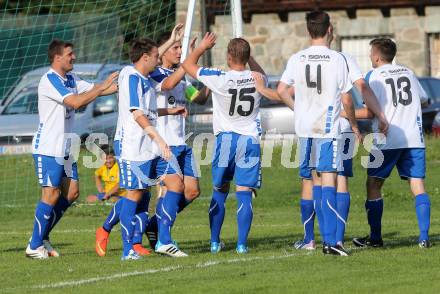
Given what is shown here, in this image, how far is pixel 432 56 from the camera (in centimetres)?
3516

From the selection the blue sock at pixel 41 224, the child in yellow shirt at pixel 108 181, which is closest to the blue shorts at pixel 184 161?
the blue sock at pixel 41 224

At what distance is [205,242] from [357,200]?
6.46 m

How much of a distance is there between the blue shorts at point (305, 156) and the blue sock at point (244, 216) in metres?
0.59

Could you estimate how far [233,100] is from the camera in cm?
1211

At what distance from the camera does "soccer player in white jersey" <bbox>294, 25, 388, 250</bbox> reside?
454 inches

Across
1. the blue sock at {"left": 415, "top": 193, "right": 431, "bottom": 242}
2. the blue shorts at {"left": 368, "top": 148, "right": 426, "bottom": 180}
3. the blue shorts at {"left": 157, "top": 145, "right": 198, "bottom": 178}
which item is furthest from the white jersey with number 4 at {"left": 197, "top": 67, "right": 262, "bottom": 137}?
the blue sock at {"left": 415, "top": 193, "right": 431, "bottom": 242}

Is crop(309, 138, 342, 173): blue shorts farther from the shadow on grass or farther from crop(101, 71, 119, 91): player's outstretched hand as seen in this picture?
crop(101, 71, 119, 91): player's outstretched hand

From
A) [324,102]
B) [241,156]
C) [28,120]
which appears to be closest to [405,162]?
[324,102]

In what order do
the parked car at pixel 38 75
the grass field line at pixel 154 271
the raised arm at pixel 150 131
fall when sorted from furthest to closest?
the parked car at pixel 38 75 → the raised arm at pixel 150 131 → the grass field line at pixel 154 271

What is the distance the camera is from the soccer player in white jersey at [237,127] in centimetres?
1202

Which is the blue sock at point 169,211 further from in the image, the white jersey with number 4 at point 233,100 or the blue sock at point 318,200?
the blue sock at point 318,200

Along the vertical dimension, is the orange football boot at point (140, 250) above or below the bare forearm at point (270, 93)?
below

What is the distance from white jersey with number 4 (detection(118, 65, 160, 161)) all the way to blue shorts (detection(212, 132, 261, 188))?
0.83m

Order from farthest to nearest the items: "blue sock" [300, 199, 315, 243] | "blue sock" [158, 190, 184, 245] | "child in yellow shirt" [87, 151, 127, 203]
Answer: "child in yellow shirt" [87, 151, 127, 203] < "blue sock" [300, 199, 315, 243] < "blue sock" [158, 190, 184, 245]
